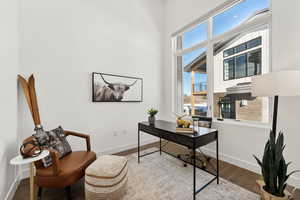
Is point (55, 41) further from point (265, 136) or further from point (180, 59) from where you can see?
point (265, 136)

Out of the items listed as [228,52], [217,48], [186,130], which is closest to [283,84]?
[186,130]

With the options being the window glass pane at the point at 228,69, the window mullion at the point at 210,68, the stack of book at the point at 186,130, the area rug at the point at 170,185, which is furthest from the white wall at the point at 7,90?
the window glass pane at the point at 228,69

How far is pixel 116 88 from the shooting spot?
119 inches

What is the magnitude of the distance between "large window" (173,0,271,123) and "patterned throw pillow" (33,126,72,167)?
113 inches

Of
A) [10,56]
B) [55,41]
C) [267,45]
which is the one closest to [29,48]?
[55,41]

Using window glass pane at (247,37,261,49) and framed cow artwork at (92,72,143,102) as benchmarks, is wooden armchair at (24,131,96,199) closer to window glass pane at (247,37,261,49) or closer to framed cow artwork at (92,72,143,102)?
framed cow artwork at (92,72,143,102)

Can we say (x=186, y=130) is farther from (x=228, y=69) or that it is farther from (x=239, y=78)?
(x=228, y=69)

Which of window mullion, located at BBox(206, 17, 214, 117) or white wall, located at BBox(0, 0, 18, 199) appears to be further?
window mullion, located at BBox(206, 17, 214, 117)

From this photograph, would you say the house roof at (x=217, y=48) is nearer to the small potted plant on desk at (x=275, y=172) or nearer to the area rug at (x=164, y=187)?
the small potted plant on desk at (x=275, y=172)

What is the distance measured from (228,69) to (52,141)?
340 cm

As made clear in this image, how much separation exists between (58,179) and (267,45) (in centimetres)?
361

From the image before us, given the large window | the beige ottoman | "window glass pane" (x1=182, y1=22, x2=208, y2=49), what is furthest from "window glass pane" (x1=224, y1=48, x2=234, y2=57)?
the beige ottoman

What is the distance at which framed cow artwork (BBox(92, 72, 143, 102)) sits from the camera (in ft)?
9.11

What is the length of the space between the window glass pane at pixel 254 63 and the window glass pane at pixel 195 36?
113 centimetres
